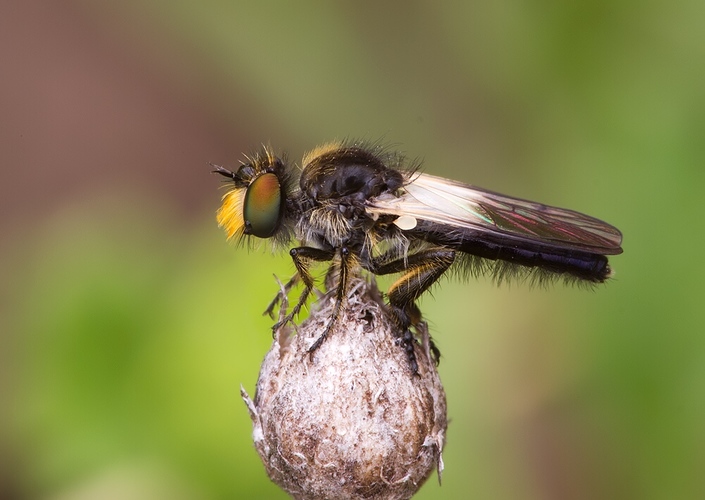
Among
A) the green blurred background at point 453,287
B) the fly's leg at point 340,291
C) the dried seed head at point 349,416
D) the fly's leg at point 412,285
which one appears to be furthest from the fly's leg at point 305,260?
the green blurred background at point 453,287

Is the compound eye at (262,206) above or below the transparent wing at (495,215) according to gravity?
above

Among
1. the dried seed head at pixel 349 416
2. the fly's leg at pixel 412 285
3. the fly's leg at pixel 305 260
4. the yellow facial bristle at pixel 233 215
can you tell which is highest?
the yellow facial bristle at pixel 233 215

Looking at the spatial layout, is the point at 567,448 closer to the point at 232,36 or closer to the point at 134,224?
the point at 134,224

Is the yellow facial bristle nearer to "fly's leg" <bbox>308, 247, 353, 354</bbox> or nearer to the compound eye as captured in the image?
the compound eye

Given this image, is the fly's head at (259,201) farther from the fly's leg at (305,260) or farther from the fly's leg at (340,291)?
the fly's leg at (340,291)

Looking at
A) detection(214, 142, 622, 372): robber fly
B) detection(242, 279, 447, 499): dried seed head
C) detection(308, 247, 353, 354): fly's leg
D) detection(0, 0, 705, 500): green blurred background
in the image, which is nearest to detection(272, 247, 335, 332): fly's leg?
detection(214, 142, 622, 372): robber fly

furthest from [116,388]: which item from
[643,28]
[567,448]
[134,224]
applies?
[643,28]
